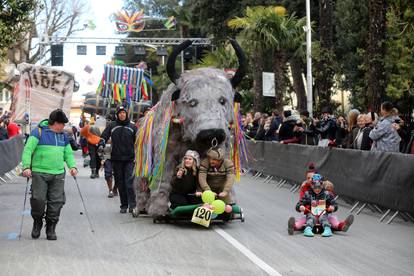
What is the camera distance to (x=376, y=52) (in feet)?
71.7

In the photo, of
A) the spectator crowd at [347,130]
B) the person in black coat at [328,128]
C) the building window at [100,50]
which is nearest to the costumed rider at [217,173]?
the spectator crowd at [347,130]

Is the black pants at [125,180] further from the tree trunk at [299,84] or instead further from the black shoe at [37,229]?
the tree trunk at [299,84]

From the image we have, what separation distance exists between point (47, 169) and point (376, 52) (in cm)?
1210

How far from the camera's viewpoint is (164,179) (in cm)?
1341

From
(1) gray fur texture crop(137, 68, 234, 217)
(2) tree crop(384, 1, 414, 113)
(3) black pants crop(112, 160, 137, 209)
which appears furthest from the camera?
(2) tree crop(384, 1, 414, 113)

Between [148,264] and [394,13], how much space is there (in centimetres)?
2399

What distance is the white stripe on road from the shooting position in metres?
9.24

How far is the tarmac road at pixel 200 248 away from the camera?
30.9 feet

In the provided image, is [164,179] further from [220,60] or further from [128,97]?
[220,60]

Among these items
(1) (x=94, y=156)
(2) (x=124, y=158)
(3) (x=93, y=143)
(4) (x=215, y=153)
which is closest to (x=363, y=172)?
(4) (x=215, y=153)

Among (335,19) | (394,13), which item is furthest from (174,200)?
(335,19)

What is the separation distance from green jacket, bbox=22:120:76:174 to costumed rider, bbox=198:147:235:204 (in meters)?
2.06

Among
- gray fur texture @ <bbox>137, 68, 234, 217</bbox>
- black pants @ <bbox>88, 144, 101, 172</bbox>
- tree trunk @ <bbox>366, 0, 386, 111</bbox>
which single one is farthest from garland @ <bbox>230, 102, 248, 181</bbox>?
black pants @ <bbox>88, 144, 101, 172</bbox>

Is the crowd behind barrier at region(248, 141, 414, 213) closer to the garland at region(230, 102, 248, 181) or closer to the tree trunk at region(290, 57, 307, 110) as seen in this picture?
the garland at region(230, 102, 248, 181)
